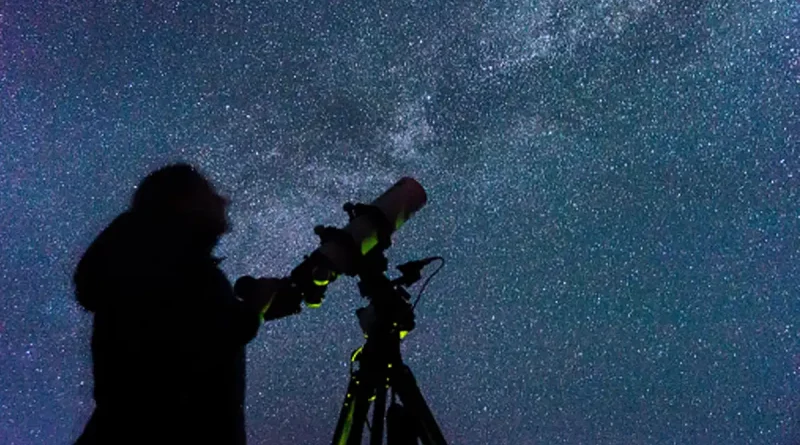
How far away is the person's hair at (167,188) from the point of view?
7.36 ft

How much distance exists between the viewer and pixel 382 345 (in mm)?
2023

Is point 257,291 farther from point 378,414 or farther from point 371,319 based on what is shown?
point 378,414

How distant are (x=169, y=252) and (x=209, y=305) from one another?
0.20m

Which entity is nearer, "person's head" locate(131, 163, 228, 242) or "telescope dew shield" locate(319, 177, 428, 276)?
"telescope dew shield" locate(319, 177, 428, 276)

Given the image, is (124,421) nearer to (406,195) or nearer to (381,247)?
(381,247)

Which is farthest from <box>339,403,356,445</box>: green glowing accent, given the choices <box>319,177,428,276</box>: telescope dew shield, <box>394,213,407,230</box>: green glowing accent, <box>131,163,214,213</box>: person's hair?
<box>131,163,214,213</box>: person's hair

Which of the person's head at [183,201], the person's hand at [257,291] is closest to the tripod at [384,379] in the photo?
the person's hand at [257,291]

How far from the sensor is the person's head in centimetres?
221

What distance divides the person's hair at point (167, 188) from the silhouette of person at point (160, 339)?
0.17m

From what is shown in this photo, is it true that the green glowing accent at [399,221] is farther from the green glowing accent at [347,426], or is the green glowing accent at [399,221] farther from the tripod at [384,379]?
the green glowing accent at [347,426]

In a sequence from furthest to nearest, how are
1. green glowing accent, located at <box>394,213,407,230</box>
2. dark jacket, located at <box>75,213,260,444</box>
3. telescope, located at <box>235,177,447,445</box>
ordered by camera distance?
green glowing accent, located at <box>394,213,407,230</box> → telescope, located at <box>235,177,447,445</box> → dark jacket, located at <box>75,213,260,444</box>

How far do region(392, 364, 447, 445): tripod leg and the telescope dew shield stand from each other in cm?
33

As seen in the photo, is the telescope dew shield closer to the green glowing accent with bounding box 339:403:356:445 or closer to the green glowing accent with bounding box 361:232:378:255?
the green glowing accent with bounding box 361:232:378:255

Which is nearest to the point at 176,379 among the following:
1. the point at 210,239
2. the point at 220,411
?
the point at 220,411
